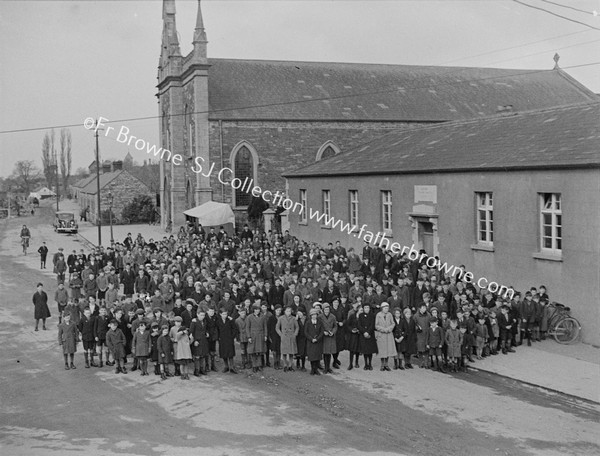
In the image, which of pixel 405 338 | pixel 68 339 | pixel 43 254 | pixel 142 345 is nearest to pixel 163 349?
pixel 142 345

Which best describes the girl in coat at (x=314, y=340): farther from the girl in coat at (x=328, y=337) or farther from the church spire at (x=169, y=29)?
the church spire at (x=169, y=29)

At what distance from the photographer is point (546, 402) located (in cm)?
1186

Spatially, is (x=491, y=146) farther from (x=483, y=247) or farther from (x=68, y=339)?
(x=68, y=339)

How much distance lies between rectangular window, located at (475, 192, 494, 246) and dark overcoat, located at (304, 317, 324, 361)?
26.2 feet

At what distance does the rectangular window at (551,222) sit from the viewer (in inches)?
A: 683

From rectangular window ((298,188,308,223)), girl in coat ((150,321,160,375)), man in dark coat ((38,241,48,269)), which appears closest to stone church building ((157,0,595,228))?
rectangular window ((298,188,308,223))

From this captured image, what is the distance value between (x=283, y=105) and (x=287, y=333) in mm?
30041

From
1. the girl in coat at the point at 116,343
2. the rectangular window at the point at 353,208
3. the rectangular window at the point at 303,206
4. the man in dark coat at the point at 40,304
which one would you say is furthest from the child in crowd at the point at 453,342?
the rectangular window at the point at 303,206

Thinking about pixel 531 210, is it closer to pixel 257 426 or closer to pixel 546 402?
pixel 546 402

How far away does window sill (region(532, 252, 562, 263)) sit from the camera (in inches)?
672

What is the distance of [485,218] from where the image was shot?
20156mm

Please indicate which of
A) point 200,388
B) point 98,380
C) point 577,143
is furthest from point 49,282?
point 577,143

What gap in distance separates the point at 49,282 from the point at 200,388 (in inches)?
621

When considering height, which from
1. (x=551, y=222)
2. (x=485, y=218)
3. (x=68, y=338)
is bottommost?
(x=68, y=338)
